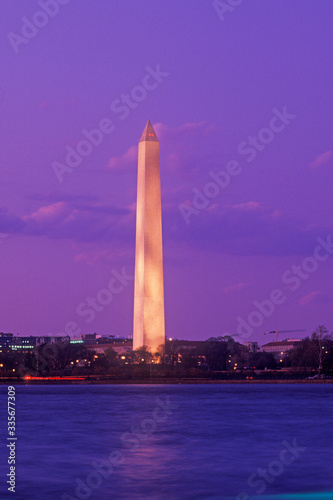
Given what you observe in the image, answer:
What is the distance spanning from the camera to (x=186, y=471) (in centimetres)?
3228

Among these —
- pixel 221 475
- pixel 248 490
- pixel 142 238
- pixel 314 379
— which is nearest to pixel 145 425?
pixel 221 475

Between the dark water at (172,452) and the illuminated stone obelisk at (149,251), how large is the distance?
40.8 meters

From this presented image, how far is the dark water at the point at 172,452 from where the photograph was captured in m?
28.0

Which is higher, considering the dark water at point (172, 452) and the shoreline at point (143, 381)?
the shoreline at point (143, 381)

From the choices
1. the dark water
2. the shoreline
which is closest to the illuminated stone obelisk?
the shoreline

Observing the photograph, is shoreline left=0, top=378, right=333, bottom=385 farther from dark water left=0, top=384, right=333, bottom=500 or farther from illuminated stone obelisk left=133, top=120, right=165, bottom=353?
dark water left=0, top=384, right=333, bottom=500

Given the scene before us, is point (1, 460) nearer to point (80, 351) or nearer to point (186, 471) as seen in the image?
point (186, 471)

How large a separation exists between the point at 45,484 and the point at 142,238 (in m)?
80.4

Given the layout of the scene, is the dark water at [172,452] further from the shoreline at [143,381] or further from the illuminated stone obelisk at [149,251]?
the shoreline at [143,381]

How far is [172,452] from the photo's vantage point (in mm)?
38188

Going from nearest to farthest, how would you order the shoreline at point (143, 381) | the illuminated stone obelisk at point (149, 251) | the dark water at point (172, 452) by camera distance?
the dark water at point (172, 452) < the illuminated stone obelisk at point (149, 251) < the shoreline at point (143, 381)

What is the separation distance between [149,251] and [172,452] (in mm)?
71213

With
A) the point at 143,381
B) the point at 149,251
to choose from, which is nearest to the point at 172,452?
the point at 149,251

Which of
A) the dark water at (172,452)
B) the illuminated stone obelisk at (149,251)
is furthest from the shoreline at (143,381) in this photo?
the dark water at (172,452)
